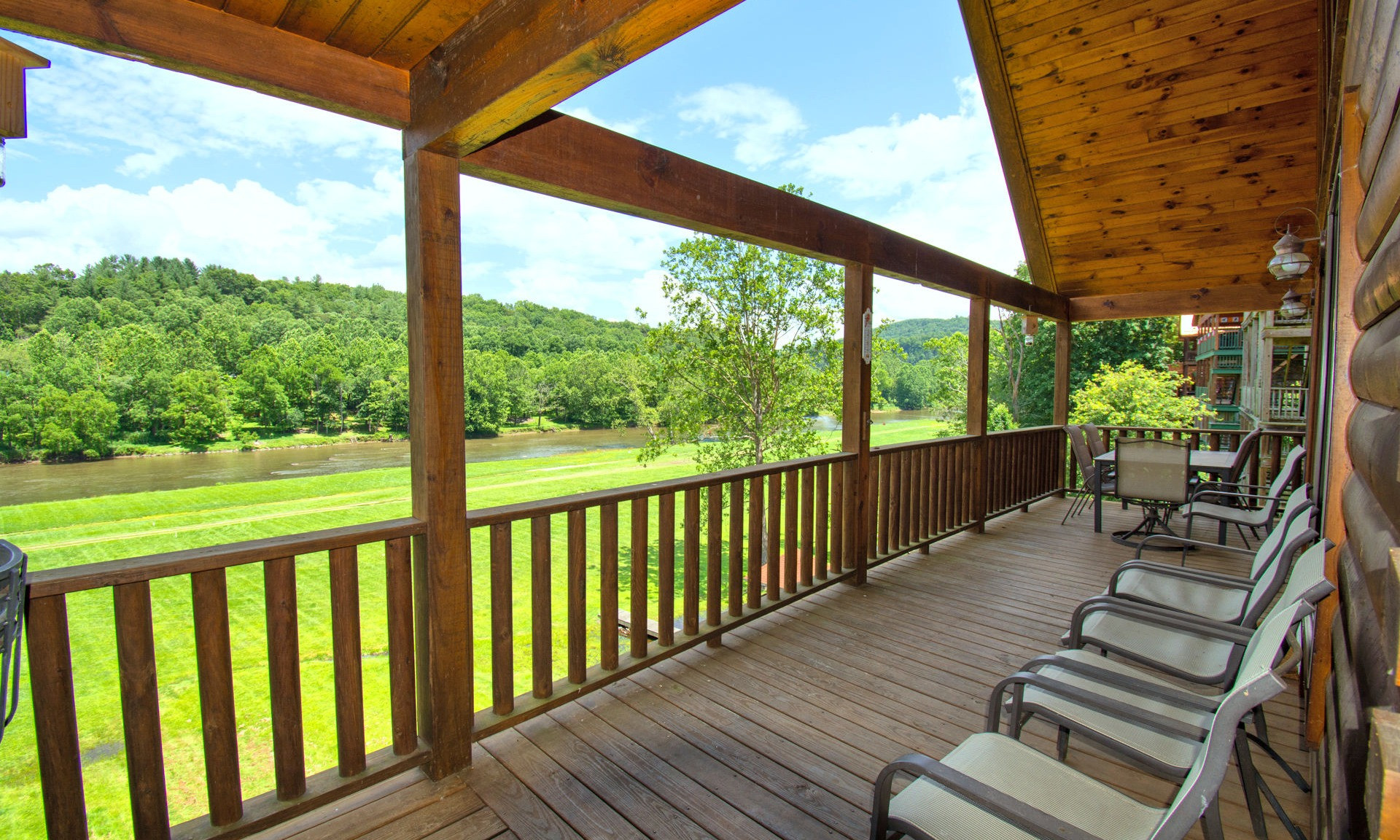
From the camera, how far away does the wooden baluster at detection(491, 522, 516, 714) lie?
211cm

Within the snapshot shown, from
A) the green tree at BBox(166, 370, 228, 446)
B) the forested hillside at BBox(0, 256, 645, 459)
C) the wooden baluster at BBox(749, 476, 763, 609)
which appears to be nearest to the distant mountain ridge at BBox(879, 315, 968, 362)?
the forested hillside at BBox(0, 256, 645, 459)

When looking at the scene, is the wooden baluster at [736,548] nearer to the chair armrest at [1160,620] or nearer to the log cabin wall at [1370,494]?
the chair armrest at [1160,620]

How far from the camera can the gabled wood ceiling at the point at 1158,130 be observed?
12.5 feet

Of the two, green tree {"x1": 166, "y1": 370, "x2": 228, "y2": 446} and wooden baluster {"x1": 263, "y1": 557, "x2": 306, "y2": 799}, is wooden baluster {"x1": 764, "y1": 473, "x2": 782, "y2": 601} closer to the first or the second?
wooden baluster {"x1": 263, "y1": 557, "x2": 306, "y2": 799}

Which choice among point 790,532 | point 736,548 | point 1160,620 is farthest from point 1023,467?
point 1160,620

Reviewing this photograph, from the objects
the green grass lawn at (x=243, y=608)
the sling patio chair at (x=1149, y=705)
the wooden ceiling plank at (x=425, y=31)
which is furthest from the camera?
the green grass lawn at (x=243, y=608)

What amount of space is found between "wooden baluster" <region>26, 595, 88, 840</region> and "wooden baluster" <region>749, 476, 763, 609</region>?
7.86 ft

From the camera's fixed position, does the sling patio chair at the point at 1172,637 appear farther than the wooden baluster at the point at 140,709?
Yes

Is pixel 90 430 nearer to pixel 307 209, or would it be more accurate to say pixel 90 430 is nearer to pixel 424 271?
pixel 307 209

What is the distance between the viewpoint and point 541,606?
2293 millimetres

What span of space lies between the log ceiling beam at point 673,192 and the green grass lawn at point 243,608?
258 cm

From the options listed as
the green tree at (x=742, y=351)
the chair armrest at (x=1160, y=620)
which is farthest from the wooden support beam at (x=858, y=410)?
the green tree at (x=742, y=351)

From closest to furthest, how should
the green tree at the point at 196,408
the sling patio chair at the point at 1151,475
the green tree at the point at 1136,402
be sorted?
1. the sling patio chair at the point at 1151,475
2. the green tree at the point at 196,408
3. the green tree at the point at 1136,402

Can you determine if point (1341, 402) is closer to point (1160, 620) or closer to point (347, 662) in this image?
point (1160, 620)
